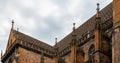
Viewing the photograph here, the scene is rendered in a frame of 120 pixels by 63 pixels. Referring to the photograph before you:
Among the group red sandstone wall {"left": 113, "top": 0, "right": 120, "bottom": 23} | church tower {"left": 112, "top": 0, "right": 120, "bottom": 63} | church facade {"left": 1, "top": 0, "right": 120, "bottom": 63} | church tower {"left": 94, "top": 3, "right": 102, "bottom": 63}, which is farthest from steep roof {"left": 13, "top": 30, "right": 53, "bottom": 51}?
church tower {"left": 112, "top": 0, "right": 120, "bottom": 63}

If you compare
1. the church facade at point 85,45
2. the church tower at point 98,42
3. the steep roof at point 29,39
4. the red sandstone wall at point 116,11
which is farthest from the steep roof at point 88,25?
the red sandstone wall at point 116,11

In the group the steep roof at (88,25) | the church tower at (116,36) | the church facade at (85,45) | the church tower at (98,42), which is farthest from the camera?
the steep roof at (88,25)

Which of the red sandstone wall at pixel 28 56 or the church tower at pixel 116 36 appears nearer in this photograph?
the church tower at pixel 116 36

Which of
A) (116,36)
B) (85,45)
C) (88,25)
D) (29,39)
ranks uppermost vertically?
(88,25)

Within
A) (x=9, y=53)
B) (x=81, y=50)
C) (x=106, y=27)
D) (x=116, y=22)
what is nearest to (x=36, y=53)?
(x=9, y=53)

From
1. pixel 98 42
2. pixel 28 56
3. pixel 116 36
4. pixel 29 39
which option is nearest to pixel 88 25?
pixel 28 56

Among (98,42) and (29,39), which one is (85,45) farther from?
(29,39)

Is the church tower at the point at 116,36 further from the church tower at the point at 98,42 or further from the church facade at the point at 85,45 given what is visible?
the church tower at the point at 98,42

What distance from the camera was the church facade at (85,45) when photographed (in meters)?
27.4

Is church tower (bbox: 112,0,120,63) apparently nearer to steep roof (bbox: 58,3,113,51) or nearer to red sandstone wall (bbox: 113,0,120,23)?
red sandstone wall (bbox: 113,0,120,23)

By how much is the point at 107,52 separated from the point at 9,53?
640 inches

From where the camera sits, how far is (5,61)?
144 ft

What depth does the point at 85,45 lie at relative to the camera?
34.8m

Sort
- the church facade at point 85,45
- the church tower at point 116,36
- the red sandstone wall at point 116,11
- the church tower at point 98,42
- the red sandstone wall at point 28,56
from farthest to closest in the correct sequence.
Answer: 1. the red sandstone wall at point 28,56
2. the church tower at point 98,42
3. the church facade at point 85,45
4. the red sandstone wall at point 116,11
5. the church tower at point 116,36
